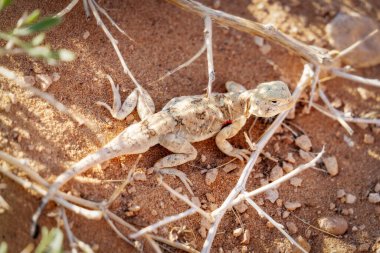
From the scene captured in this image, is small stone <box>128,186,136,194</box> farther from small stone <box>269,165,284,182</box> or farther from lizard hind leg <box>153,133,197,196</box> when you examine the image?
small stone <box>269,165,284,182</box>

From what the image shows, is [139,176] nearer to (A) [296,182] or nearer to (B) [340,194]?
(A) [296,182]

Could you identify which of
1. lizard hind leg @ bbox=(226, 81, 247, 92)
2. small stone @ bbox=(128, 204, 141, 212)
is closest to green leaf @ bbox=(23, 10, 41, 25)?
small stone @ bbox=(128, 204, 141, 212)

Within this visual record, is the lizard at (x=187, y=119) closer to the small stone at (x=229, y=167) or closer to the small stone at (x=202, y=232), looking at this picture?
the small stone at (x=229, y=167)

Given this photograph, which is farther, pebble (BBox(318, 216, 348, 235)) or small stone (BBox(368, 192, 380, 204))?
small stone (BBox(368, 192, 380, 204))

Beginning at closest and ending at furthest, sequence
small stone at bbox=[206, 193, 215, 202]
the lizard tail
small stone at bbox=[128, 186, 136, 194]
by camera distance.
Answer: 1. the lizard tail
2. small stone at bbox=[128, 186, 136, 194]
3. small stone at bbox=[206, 193, 215, 202]

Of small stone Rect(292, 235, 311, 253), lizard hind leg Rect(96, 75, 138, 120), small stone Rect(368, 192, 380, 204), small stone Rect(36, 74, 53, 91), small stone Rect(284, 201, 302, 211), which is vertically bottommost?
small stone Rect(292, 235, 311, 253)

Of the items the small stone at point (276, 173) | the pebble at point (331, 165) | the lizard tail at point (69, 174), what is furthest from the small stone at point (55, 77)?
the pebble at point (331, 165)
